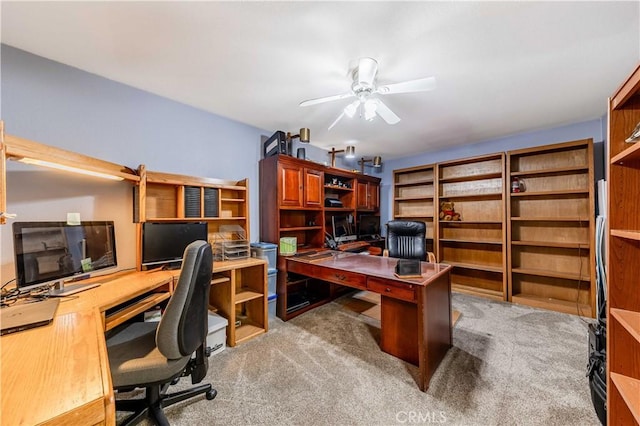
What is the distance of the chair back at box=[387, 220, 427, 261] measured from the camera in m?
3.34

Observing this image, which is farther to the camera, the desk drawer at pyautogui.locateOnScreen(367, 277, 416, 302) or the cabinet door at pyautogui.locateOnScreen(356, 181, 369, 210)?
the cabinet door at pyautogui.locateOnScreen(356, 181, 369, 210)

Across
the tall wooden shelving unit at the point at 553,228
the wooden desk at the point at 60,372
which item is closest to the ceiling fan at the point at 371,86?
the wooden desk at the point at 60,372

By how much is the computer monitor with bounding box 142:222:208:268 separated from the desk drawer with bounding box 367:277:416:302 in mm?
1755

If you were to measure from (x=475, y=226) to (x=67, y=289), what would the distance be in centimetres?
505

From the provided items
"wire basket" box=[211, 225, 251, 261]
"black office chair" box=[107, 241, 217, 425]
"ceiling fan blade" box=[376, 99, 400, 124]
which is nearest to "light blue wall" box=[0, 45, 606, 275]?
"wire basket" box=[211, 225, 251, 261]

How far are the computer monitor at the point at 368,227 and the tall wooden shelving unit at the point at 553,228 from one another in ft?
6.92

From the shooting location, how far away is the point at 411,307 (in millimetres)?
2119

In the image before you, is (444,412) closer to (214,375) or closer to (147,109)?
(214,375)

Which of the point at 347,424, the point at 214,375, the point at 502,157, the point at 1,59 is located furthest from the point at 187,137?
the point at 502,157

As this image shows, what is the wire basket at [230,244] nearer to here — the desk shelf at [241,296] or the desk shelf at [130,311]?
the desk shelf at [241,296]

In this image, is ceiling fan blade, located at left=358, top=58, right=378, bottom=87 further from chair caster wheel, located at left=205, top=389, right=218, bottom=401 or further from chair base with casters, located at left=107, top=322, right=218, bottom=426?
Answer: chair caster wheel, located at left=205, top=389, right=218, bottom=401

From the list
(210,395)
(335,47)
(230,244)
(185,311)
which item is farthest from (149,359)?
(335,47)

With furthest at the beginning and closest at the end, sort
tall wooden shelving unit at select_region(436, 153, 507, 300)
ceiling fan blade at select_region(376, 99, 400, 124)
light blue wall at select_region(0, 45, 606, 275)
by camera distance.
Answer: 1. tall wooden shelving unit at select_region(436, 153, 507, 300)
2. ceiling fan blade at select_region(376, 99, 400, 124)
3. light blue wall at select_region(0, 45, 606, 275)

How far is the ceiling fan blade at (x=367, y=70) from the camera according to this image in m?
1.82
